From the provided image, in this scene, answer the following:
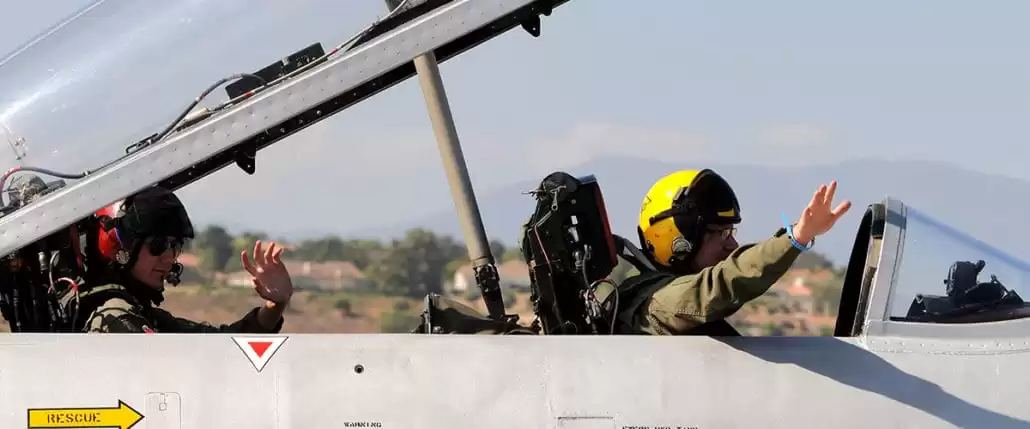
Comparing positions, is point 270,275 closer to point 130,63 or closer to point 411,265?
point 130,63

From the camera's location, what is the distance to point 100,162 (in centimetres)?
403

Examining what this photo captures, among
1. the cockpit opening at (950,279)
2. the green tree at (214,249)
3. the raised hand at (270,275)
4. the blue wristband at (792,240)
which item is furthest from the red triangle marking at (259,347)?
the green tree at (214,249)

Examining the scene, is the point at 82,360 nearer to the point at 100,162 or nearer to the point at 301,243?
the point at 100,162

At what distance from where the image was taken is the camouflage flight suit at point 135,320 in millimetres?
3992

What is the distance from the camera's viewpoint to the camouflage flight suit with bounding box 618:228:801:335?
3.54 meters

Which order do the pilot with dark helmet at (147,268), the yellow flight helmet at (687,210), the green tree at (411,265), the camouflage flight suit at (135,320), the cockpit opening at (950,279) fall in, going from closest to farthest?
the cockpit opening at (950,279), the camouflage flight suit at (135,320), the pilot with dark helmet at (147,268), the yellow flight helmet at (687,210), the green tree at (411,265)

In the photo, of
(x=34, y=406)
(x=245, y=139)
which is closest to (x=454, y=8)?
(x=245, y=139)

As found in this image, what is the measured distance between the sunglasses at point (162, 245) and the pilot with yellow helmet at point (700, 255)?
5.09 ft

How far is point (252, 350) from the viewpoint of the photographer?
3.71m

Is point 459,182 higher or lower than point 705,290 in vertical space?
higher

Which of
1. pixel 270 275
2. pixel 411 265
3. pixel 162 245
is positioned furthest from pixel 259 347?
pixel 411 265

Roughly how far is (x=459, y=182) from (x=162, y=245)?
104 centimetres

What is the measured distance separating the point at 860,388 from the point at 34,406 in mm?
2418

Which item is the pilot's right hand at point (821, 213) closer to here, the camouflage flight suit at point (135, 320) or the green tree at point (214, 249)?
the camouflage flight suit at point (135, 320)
